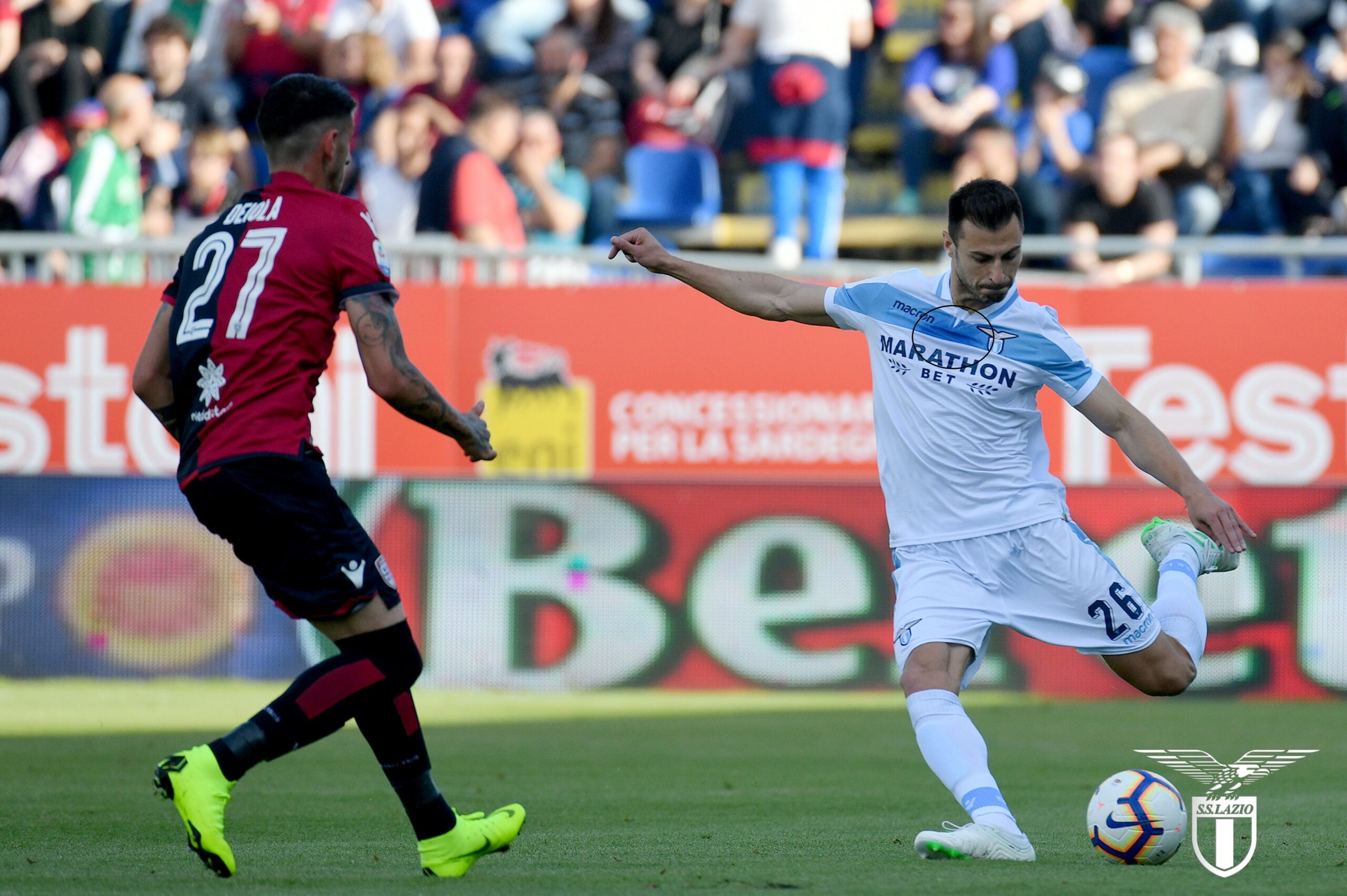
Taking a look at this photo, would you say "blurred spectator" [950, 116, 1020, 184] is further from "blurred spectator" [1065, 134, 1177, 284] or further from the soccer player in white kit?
the soccer player in white kit

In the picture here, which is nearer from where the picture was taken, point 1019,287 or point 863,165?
point 1019,287

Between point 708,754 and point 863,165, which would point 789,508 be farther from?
point 863,165

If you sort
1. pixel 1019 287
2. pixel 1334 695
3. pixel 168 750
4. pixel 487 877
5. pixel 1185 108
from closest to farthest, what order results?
1. pixel 487 877
2. pixel 168 750
3. pixel 1334 695
4. pixel 1019 287
5. pixel 1185 108

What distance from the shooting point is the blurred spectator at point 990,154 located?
569 inches

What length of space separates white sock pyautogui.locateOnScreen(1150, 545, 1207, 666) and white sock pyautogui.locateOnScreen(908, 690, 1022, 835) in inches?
37.9

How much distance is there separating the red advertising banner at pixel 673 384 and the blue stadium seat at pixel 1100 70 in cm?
267

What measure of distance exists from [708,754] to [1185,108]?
8218 millimetres

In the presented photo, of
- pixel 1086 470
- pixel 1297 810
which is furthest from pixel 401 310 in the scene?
pixel 1297 810

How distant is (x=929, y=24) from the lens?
53.6ft

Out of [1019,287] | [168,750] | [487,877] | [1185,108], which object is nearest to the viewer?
[487,877]

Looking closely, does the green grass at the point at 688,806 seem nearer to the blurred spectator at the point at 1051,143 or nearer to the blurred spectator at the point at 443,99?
the blurred spectator at the point at 1051,143

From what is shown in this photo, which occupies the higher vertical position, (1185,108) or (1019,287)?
(1185,108)

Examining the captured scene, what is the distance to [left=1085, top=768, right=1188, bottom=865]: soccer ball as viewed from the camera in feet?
18.2

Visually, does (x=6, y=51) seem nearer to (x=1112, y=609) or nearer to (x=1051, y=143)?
(x=1051, y=143)
